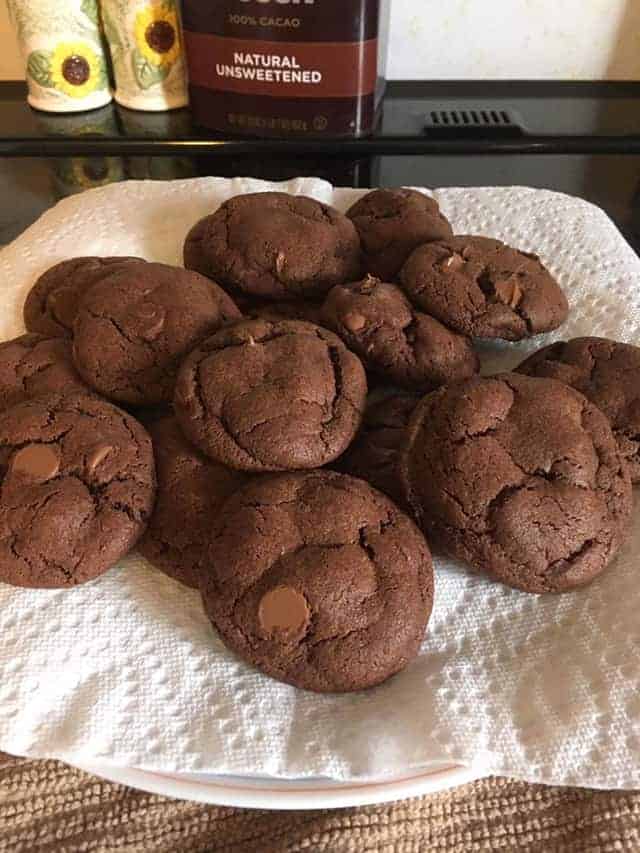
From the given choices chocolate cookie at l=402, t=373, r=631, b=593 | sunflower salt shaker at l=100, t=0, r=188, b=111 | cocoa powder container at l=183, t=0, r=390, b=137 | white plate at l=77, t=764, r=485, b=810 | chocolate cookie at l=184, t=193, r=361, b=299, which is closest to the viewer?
white plate at l=77, t=764, r=485, b=810

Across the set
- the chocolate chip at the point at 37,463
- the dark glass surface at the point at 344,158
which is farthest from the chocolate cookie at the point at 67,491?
the dark glass surface at the point at 344,158

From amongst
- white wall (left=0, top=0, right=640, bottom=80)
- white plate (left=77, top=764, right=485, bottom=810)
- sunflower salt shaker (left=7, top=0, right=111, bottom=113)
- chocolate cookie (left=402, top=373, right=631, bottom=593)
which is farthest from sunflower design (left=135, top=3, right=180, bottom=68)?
white plate (left=77, top=764, right=485, bottom=810)

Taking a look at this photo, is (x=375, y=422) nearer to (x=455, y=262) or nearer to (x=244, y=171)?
(x=455, y=262)

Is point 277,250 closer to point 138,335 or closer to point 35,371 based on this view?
point 138,335

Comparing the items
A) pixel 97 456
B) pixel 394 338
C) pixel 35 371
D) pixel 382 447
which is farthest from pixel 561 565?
pixel 35 371

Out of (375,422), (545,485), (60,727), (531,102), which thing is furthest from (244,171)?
(60,727)

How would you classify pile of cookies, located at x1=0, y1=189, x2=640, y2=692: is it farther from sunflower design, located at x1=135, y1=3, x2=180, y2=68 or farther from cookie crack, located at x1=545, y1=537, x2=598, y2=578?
sunflower design, located at x1=135, y1=3, x2=180, y2=68
